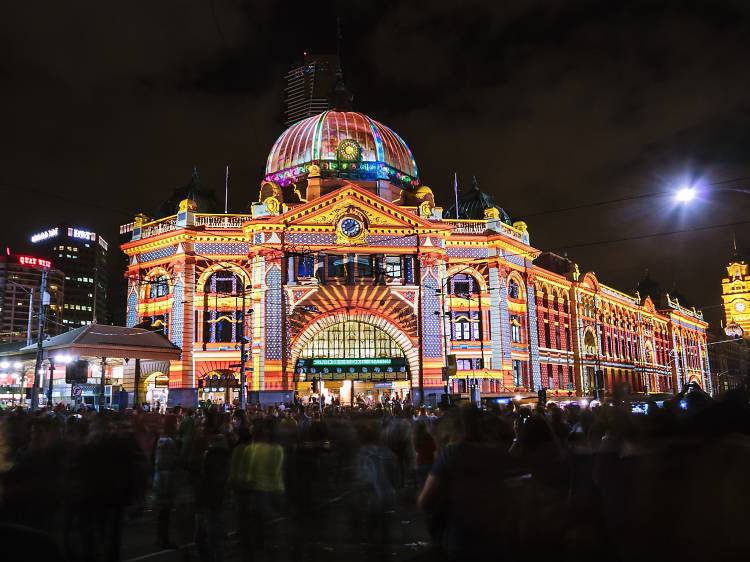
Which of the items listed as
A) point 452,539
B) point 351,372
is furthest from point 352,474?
point 351,372

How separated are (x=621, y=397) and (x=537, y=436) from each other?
115 centimetres

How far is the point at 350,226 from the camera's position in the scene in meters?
54.4

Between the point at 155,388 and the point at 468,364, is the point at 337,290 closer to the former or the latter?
the point at 468,364

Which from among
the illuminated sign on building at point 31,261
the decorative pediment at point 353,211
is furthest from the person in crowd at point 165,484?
the illuminated sign on building at point 31,261

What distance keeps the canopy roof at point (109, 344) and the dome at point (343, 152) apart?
26.4 metres

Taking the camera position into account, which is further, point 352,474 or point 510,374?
point 510,374

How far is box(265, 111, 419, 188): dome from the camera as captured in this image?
61.0 metres

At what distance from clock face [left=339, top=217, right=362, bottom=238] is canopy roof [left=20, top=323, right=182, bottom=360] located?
18826 millimetres

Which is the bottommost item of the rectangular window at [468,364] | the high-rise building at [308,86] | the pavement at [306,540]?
the pavement at [306,540]

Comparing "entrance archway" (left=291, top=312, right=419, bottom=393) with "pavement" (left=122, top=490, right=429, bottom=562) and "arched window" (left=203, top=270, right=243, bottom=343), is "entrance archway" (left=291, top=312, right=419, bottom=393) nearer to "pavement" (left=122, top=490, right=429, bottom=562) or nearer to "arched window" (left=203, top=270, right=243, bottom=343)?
"arched window" (left=203, top=270, right=243, bottom=343)

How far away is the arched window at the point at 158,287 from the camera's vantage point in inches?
2190

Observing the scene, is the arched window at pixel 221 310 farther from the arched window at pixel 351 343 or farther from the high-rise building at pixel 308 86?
the high-rise building at pixel 308 86

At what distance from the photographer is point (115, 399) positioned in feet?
180

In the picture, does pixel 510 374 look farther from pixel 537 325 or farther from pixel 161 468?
pixel 161 468
